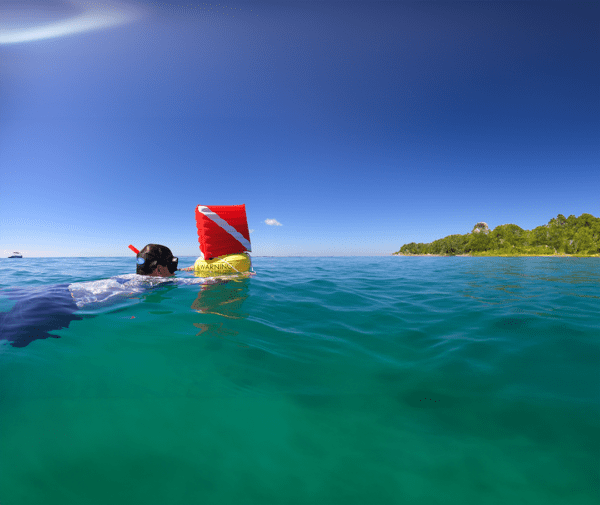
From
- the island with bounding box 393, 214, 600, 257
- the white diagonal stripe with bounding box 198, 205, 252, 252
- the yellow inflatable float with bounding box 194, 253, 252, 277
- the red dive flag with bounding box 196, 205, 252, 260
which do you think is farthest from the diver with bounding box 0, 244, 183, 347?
the island with bounding box 393, 214, 600, 257

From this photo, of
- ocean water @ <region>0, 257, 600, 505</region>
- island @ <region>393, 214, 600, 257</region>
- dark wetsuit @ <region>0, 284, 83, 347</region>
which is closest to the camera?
ocean water @ <region>0, 257, 600, 505</region>

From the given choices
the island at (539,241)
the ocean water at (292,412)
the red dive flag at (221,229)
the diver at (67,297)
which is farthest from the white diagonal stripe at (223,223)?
the island at (539,241)

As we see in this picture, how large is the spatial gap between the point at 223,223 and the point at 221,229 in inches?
8.4

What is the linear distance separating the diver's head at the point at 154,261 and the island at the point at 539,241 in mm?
104039

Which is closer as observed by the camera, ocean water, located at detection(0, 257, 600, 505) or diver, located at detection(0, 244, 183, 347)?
ocean water, located at detection(0, 257, 600, 505)

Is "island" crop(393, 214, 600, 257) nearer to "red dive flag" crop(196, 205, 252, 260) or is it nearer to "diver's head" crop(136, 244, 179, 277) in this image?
"red dive flag" crop(196, 205, 252, 260)

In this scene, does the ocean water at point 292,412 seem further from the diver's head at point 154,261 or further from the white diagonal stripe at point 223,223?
the white diagonal stripe at point 223,223

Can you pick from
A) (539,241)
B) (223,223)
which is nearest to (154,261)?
(223,223)

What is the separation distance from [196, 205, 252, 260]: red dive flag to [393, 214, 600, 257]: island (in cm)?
10187

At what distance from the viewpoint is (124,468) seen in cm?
169

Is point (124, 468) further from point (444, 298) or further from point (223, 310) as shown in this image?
point (444, 298)

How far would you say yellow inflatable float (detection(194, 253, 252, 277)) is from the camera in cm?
769

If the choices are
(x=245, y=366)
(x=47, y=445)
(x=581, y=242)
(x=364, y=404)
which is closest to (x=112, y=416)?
(x=47, y=445)

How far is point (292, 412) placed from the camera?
2.29 meters
